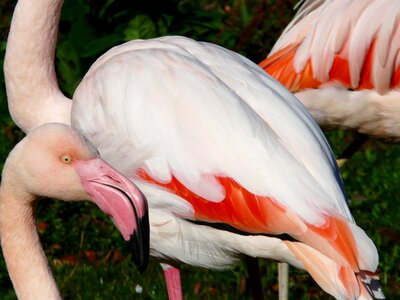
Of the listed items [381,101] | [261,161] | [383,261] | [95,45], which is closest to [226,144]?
[261,161]

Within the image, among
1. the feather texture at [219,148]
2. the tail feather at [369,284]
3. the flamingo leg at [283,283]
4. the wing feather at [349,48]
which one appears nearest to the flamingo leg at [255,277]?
the flamingo leg at [283,283]

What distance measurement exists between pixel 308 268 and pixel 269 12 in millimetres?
4214

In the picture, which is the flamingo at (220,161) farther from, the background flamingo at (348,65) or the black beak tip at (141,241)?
the background flamingo at (348,65)

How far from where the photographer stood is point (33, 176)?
3770mm

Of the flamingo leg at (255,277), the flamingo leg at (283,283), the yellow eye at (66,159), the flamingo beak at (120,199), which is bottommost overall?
the flamingo leg at (283,283)

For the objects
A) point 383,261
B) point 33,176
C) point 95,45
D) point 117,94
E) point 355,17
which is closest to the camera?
point 33,176

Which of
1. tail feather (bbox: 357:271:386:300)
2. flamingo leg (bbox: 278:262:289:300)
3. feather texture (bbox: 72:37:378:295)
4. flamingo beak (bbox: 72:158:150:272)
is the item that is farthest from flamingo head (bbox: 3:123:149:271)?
flamingo leg (bbox: 278:262:289:300)

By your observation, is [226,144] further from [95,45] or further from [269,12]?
[269,12]

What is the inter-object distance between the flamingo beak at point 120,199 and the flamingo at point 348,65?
7.47 feet

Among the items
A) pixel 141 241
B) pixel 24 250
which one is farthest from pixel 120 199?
pixel 24 250

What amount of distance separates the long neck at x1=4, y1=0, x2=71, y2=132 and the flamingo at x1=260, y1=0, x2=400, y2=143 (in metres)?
1.28

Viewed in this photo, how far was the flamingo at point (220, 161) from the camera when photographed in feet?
14.1

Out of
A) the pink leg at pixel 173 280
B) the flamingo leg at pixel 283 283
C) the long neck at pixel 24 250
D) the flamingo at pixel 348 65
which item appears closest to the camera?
the long neck at pixel 24 250

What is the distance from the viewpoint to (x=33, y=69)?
5.12 meters
